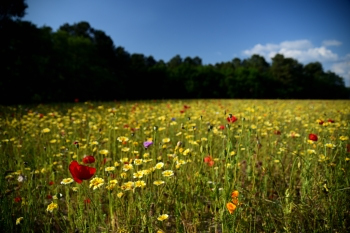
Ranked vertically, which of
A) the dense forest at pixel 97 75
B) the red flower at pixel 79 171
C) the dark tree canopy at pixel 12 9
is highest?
A: the dark tree canopy at pixel 12 9

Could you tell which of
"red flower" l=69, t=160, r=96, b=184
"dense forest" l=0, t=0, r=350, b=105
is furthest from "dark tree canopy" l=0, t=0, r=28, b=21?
"red flower" l=69, t=160, r=96, b=184

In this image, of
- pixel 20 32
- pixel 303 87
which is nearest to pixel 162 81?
pixel 20 32

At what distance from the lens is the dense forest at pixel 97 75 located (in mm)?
14234

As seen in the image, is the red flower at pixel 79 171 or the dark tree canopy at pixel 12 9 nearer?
the red flower at pixel 79 171

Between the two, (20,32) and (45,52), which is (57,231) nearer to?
(20,32)

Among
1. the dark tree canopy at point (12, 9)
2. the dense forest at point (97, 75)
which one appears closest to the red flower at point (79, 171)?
the dense forest at point (97, 75)

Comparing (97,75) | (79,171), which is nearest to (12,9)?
(97,75)

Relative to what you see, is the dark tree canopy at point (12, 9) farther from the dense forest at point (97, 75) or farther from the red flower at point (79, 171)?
the red flower at point (79, 171)

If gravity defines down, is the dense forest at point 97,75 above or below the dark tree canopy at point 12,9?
below

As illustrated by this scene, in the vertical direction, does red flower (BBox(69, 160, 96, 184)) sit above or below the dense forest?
below

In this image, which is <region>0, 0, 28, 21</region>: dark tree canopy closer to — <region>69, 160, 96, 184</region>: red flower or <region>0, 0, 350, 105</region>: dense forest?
<region>0, 0, 350, 105</region>: dense forest

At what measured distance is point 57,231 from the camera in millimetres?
1836

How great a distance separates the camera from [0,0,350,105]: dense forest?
14234mm

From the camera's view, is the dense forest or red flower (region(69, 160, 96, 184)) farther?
the dense forest
